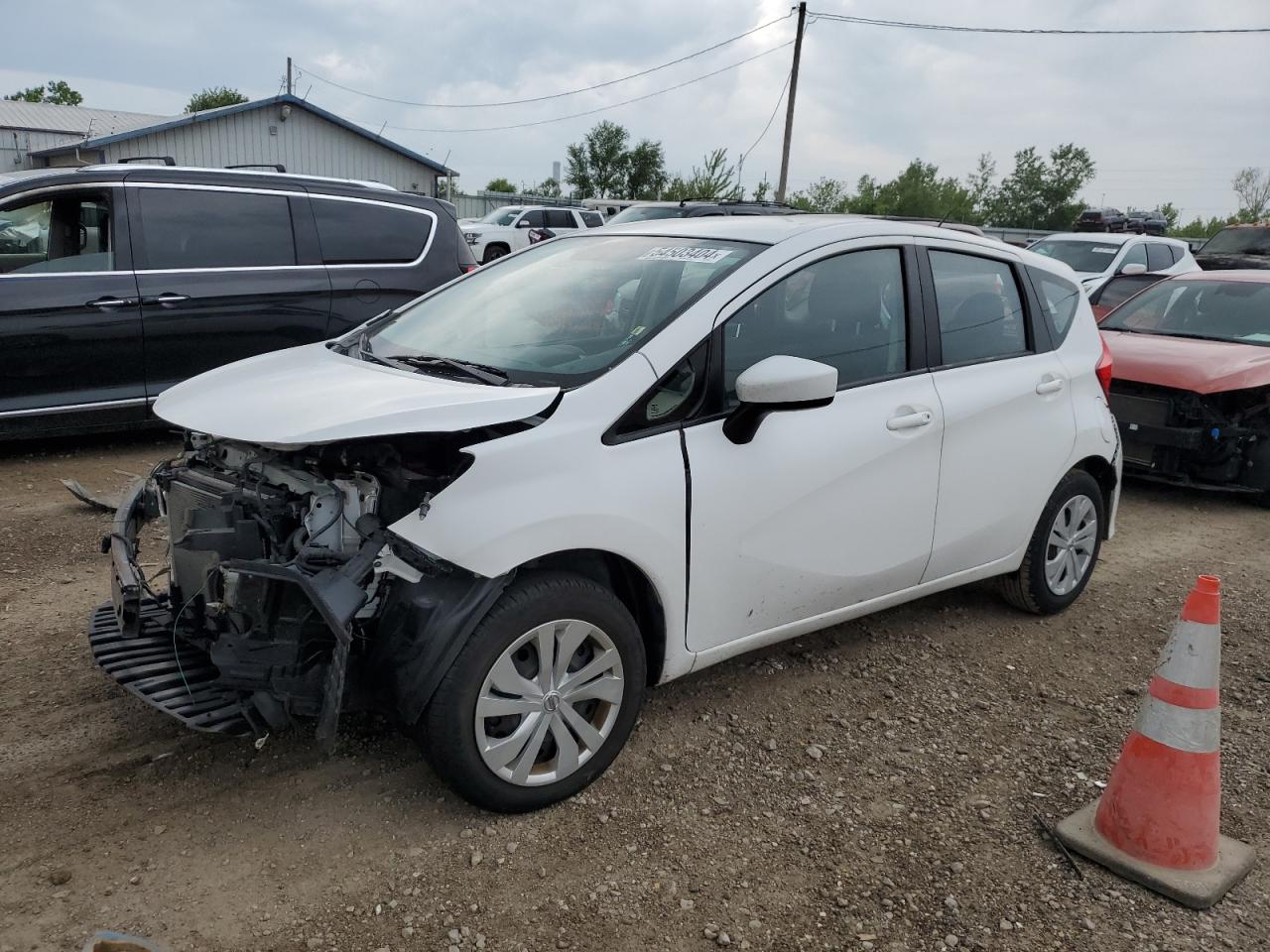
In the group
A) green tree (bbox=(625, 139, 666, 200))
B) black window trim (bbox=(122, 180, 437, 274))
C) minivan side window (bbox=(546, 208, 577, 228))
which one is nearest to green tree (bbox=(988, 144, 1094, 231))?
green tree (bbox=(625, 139, 666, 200))

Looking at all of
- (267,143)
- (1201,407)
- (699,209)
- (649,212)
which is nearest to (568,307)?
(1201,407)

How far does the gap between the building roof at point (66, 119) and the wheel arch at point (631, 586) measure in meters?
37.2

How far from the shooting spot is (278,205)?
7090 mm

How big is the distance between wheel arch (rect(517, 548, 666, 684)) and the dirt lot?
0.41 m

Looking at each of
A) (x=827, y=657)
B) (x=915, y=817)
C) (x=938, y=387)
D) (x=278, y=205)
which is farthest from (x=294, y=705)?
(x=278, y=205)

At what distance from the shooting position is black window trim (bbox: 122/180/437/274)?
21.3 feet

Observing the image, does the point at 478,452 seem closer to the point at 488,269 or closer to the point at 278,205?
the point at 488,269

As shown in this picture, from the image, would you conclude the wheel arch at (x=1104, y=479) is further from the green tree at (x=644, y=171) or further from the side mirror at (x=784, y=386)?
the green tree at (x=644, y=171)

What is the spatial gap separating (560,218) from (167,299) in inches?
777

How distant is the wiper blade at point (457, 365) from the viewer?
3150mm

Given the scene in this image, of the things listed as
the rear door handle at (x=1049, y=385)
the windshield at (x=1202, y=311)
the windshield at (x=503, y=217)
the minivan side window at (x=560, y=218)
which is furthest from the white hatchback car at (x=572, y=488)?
the windshield at (x=503, y=217)

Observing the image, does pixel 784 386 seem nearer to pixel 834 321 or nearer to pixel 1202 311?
pixel 834 321

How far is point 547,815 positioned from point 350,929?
674 millimetres

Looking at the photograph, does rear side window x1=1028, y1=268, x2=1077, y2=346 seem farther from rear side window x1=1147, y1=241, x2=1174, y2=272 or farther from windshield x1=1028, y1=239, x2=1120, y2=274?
rear side window x1=1147, y1=241, x2=1174, y2=272
